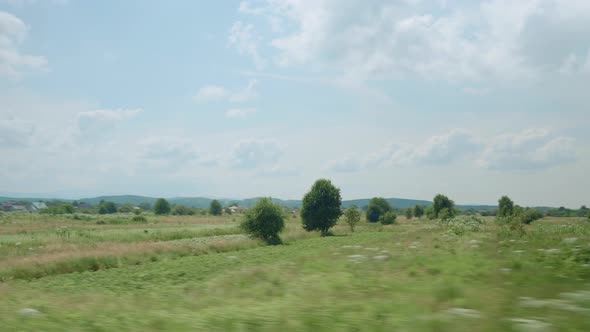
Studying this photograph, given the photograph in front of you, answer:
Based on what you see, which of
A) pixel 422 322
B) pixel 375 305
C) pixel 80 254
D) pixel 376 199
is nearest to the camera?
pixel 422 322

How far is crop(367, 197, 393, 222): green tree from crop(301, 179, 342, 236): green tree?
64656mm

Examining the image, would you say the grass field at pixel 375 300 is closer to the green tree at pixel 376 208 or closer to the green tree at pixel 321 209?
the green tree at pixel 321 209

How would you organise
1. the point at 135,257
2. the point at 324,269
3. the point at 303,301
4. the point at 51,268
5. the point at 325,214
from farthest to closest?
the point at 325,214
the point at 135,257
the point at 51,268
the point at 324,269
the point at 303,301

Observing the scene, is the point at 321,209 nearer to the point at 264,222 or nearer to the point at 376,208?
the point at 264,222

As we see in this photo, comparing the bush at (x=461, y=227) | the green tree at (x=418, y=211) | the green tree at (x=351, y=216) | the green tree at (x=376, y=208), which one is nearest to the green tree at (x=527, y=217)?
the bush at (x=461, y=227)

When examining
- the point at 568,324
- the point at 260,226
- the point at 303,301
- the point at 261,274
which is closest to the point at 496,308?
the point at 568,324

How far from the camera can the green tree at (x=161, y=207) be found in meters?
187

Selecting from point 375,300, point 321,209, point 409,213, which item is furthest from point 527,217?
point 409,213

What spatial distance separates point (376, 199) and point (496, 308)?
5727 inches

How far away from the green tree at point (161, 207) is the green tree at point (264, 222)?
133 meters

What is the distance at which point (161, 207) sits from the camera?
188500 mm

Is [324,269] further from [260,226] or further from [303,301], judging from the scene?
[260,226]

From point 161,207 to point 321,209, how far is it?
125 metres

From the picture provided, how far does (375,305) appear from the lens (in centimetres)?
649
